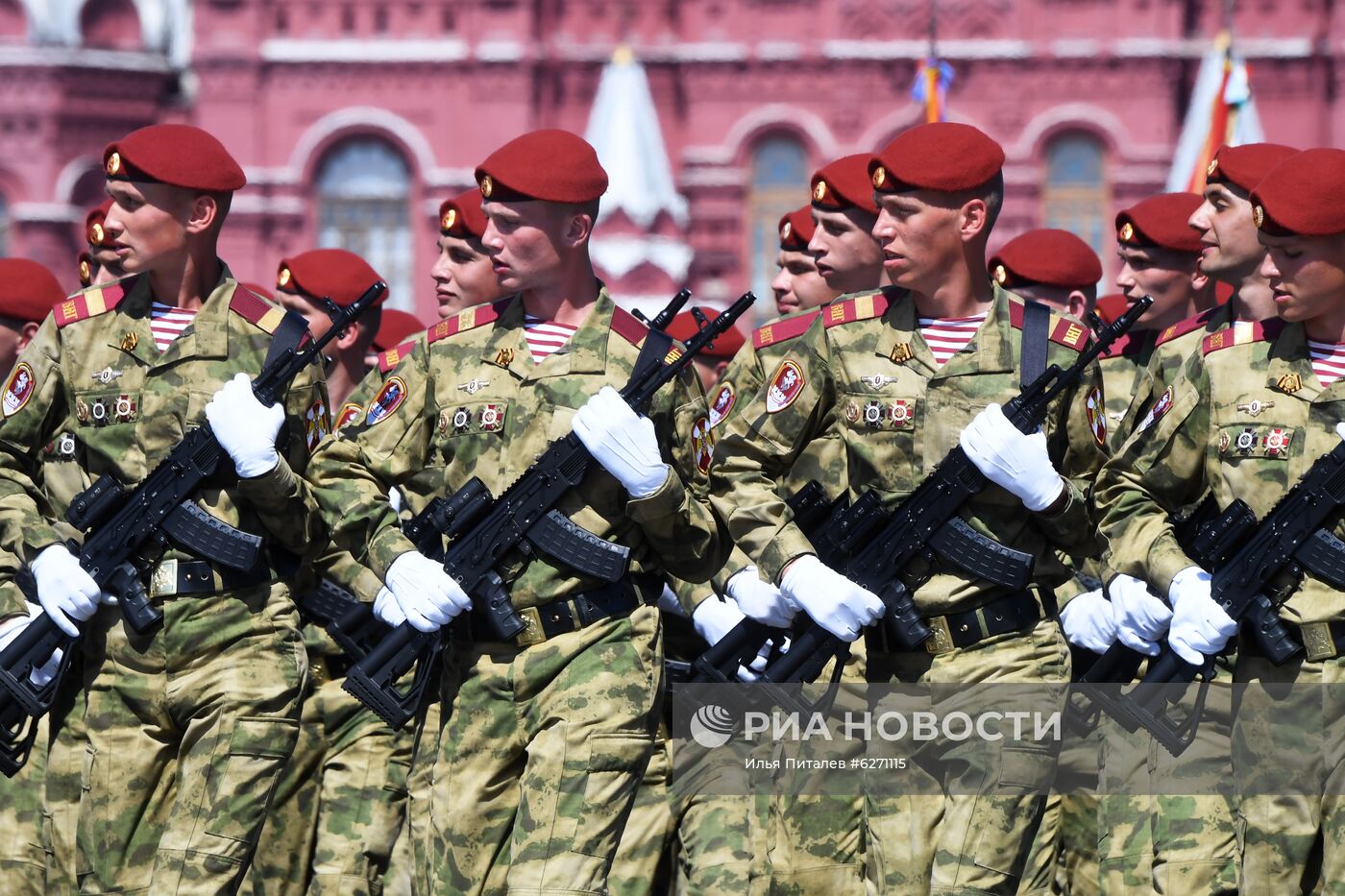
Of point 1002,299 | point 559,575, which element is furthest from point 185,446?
point 1002,299

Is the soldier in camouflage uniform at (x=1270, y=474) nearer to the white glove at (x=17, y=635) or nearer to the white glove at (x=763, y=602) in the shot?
the white glove at (x=763, y=602)

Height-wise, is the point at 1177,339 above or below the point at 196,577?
above

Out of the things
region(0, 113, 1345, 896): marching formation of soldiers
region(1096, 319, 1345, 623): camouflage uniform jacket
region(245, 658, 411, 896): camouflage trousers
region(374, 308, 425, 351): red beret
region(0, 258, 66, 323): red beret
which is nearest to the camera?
region(1096, 319, 1345, 623): camouflage uniform jacket

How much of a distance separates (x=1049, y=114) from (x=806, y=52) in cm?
304

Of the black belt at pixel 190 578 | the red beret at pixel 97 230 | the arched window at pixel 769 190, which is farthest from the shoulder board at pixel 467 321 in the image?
the arched window at pixel 769 190

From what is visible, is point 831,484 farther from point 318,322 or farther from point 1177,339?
point 318,322

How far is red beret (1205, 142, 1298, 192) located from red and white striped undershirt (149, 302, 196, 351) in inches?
122

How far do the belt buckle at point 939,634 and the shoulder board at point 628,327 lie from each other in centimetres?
114

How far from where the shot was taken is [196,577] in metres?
7.00

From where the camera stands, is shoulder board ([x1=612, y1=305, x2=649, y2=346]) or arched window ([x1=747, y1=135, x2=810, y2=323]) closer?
shoulder board ([x1=612, y1=305, x2=649, y2=346])

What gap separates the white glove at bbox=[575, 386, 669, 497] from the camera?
21.6 ft

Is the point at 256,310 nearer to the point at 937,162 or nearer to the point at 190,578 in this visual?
the point at 190,578

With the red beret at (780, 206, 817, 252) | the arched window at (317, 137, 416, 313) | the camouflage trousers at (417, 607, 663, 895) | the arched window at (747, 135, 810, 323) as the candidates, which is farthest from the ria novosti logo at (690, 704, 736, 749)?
the arched window at (317, 137, 416, 313)

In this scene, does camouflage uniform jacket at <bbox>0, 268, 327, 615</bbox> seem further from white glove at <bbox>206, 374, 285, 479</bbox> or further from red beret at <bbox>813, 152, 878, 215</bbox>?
red beret at <bbox>813, 152, 878, 215</bbox>
